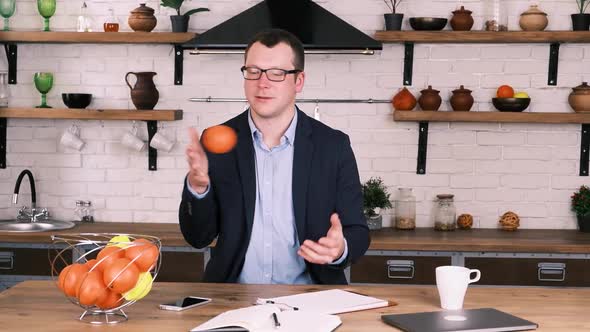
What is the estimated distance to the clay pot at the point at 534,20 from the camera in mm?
4855

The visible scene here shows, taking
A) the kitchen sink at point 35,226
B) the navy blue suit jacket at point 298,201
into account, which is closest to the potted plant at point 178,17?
the kitchen sink at point 35,226

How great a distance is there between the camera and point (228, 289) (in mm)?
2678

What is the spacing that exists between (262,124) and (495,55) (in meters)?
2.35

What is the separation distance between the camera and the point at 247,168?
309 centimetres

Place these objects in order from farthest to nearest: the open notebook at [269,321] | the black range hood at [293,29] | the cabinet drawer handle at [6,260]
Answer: the cabinet drawer handle at [6,260] < the black range hood at [293,29] < the open notebook at [269,321]

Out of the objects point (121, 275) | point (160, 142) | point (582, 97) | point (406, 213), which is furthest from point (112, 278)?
point (582, 97)

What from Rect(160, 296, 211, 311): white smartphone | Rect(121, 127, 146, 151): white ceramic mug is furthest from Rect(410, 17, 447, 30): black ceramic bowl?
Rect(160, 296, 211, 311): white smartphone

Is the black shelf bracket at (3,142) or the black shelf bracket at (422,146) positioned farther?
the black shelf bracket at (3,142)

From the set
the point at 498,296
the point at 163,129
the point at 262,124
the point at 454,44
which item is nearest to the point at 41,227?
the point at 163,129

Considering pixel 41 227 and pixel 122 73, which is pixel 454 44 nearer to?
pixel 122 73

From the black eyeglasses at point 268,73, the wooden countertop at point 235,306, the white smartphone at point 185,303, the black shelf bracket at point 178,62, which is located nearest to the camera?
the wooden countertop at point 235,306

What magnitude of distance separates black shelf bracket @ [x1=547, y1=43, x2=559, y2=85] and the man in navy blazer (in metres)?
2.28

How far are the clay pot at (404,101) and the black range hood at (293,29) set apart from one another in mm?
442

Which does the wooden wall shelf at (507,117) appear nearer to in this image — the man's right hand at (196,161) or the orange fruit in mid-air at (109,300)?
the man's right hand at (196,161)
